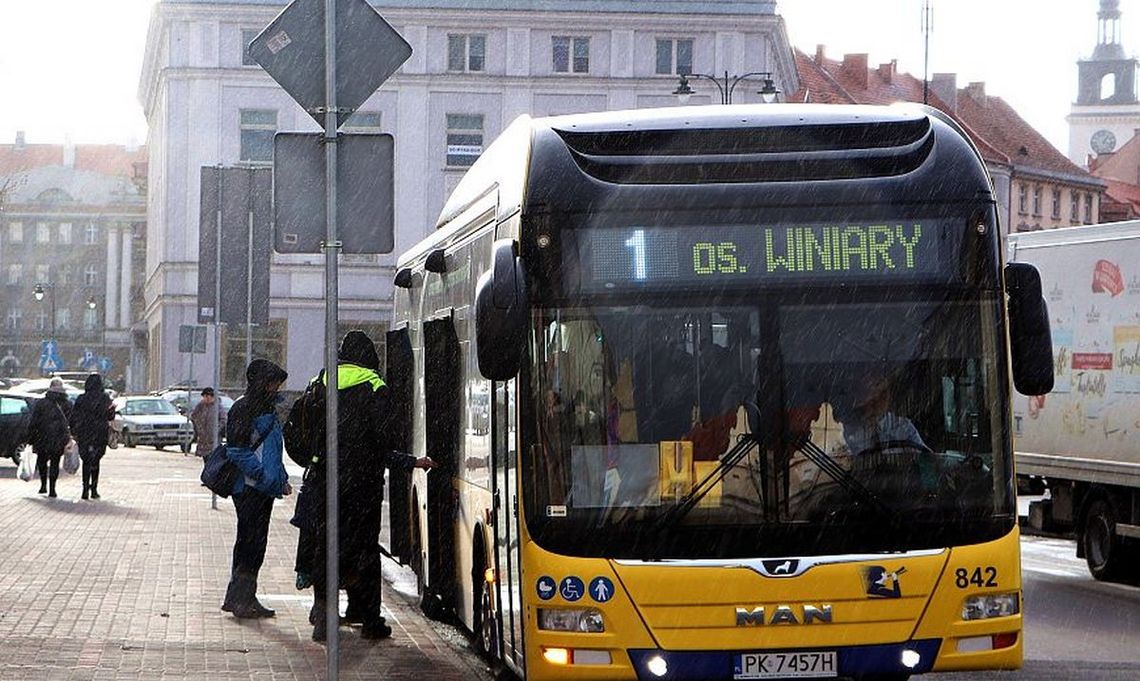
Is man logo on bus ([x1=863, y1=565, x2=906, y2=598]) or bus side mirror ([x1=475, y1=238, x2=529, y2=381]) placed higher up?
bus side mirror ([x1=475, y1=238, x2=529, y2=381])

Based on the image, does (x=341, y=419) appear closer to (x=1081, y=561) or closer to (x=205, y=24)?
(x=1081, y=561)

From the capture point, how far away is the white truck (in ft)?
53.0

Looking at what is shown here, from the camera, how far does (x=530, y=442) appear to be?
855cm

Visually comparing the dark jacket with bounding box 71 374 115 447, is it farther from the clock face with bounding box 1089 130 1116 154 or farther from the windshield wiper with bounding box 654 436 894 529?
the clock face with bounding box 1089 130 1116 154

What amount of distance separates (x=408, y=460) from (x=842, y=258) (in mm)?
3754

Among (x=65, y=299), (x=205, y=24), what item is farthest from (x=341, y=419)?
(x=65, y=299)

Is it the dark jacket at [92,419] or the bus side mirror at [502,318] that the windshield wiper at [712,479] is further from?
the dark jacket at [92,419]

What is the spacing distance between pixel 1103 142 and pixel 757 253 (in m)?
152

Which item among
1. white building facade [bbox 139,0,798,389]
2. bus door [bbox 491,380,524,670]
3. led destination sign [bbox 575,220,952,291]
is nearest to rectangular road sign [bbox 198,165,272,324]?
bus door [bbox 491,380,524,670]

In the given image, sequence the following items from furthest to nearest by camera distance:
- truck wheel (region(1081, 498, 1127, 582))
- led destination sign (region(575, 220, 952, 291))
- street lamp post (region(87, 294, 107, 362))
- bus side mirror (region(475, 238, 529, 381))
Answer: street lamp post (region(87, 294, 107, 362)) < truck wheel (region(1081, 498, 1127, 582)) < led destination sign (region(575, 220, 952, 291)) < bus side mirror (region(475, 238, 529, 381))

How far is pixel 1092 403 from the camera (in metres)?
Answer: 16.9

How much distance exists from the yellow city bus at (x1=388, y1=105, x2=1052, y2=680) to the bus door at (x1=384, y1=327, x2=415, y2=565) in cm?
562

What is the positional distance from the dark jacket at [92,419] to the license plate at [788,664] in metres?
21.0

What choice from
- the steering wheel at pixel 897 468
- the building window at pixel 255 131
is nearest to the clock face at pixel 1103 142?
the building window at pixel 255 131
